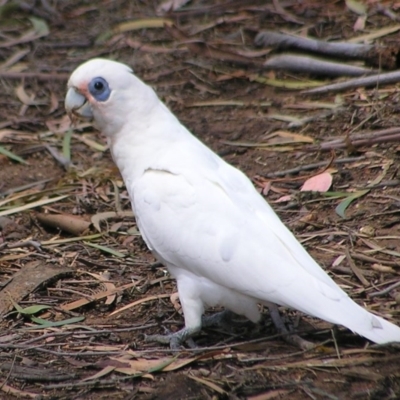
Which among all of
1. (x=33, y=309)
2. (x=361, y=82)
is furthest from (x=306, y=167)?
(x=33, y=309)

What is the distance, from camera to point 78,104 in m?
4.38

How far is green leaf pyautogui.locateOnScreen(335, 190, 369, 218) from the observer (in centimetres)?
499

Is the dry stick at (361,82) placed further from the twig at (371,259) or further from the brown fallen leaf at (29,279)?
the brown fallen leaf at (29,279)

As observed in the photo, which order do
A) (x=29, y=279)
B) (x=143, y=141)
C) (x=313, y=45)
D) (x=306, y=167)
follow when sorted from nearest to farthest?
(x=143, y=141)
(x=29, y=279)
(x=306, y=167)
(x=313, y=45)

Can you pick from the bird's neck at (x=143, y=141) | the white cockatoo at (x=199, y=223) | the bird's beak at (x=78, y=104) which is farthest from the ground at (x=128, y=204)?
the bird's beak at (x=78, y=104)

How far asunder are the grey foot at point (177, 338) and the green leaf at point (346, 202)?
1294mm

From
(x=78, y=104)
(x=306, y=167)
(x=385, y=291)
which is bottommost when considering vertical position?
(x=306, y=167)

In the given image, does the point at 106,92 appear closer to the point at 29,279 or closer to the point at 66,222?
the point at 29,279

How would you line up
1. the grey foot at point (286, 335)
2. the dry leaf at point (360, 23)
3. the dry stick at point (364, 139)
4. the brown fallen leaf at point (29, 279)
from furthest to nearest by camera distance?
1. the dry leaf at point (360, 23)
2. the dry stick at point (364, 139)
3. the brown fallen leaf at point (29, 279)
4. the grey foot at point (286, 335)

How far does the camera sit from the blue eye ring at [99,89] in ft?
14.1

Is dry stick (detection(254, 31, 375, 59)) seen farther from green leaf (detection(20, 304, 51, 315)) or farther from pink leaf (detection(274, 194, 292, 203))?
green leaf (detection(20, 304, 51, 315))

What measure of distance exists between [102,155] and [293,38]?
5.76 feet

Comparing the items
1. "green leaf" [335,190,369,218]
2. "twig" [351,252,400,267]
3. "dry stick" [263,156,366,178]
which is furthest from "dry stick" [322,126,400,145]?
"twig" [351,252,400,267]

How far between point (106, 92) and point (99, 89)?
36mm
